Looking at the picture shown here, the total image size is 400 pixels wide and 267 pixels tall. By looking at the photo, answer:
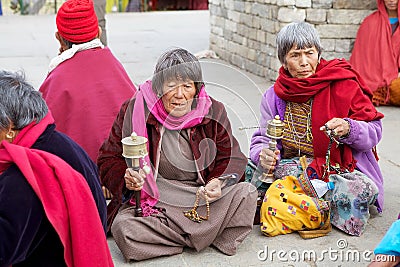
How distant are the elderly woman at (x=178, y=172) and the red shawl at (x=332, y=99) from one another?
0.46 metres

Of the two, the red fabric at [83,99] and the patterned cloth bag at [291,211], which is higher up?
the red fabric at [83,99]

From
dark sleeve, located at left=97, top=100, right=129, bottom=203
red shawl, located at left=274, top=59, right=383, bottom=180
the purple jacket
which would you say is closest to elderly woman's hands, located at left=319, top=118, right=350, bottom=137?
the purple jacket

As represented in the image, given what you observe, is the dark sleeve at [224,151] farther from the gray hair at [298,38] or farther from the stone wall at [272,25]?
the stone wall at [272,25]

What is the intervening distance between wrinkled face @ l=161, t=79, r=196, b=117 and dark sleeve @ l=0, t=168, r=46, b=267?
1.17 m

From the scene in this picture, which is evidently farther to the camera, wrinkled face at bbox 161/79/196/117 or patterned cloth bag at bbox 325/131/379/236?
patterned cloth bag at bbox 325/131/379/236

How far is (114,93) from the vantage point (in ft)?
13.1

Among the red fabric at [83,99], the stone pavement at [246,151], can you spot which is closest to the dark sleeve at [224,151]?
the stone pavement at [246,151]

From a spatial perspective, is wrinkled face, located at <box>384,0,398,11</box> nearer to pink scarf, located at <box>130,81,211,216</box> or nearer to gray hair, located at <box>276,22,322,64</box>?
gray hair, located at <box>276,22,322,64</box>

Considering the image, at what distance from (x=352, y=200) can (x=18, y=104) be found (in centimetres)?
193

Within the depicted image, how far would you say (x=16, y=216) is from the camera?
2107 mm

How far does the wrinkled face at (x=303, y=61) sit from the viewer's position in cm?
358

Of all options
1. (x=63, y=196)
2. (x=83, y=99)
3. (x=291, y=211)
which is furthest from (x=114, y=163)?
(x=63, y=196)

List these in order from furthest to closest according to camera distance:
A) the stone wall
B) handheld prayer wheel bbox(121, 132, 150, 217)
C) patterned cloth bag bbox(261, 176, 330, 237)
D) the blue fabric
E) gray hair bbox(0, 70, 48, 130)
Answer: the stone wall, patterned cloth bag bbox(261, 176, 330, 237), handheld prayer wheel bbox(121, 132, 150, 217), the blue fabric, gray hair bbox(0, 70, 48, 130)

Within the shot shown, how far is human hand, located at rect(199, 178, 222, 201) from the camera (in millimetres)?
3246
